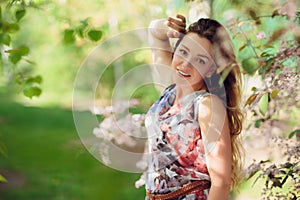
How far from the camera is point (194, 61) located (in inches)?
58.0

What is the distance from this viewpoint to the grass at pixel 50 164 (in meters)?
4.45

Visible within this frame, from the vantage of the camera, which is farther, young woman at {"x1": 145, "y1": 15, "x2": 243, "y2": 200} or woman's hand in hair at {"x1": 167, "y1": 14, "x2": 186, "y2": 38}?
woman's hand in hair at {"x1": 167, "y1": 14, "x2": 186, "y2": 38}

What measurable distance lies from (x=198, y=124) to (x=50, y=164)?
3.84 meters

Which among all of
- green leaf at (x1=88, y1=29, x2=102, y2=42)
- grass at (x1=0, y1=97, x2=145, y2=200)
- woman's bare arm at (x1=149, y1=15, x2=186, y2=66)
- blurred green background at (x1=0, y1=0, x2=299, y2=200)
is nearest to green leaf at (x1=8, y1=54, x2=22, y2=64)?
green leaf at (x1=88, y1=29, x2=102, y2=42)

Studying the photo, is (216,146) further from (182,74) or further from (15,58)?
(15,58)

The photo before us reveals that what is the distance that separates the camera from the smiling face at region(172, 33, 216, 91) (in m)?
1.47

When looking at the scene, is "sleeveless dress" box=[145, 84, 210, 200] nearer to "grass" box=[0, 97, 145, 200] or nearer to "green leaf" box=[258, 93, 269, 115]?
"green leaf" box=[258, 93, 269, 115]

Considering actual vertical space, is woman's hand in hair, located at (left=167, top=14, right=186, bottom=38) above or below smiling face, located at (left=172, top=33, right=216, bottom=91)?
above

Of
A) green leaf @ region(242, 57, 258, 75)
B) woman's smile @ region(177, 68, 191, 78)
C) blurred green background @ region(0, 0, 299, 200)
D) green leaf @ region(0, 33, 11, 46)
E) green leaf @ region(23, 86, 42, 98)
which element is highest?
blurred green background @ region(0, 0, 299, 200)

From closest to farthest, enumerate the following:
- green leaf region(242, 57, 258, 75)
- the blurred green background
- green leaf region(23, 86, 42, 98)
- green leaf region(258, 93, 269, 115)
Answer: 1. green leaf region(242, 57, 258, 75)
2. green leaf region(258, 93, 269, 115)
3. green leaf region(23, 86, 42, 98)
4. the blurred green background

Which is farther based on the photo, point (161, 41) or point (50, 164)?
point (50, 164)

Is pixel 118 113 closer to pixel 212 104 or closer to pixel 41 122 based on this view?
pixel 212 104

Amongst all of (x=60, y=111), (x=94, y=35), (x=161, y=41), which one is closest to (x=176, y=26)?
(x=161, y=41)

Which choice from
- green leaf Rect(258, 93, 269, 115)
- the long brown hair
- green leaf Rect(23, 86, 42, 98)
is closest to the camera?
green leaf Rect(258, 93, 269, 115)
